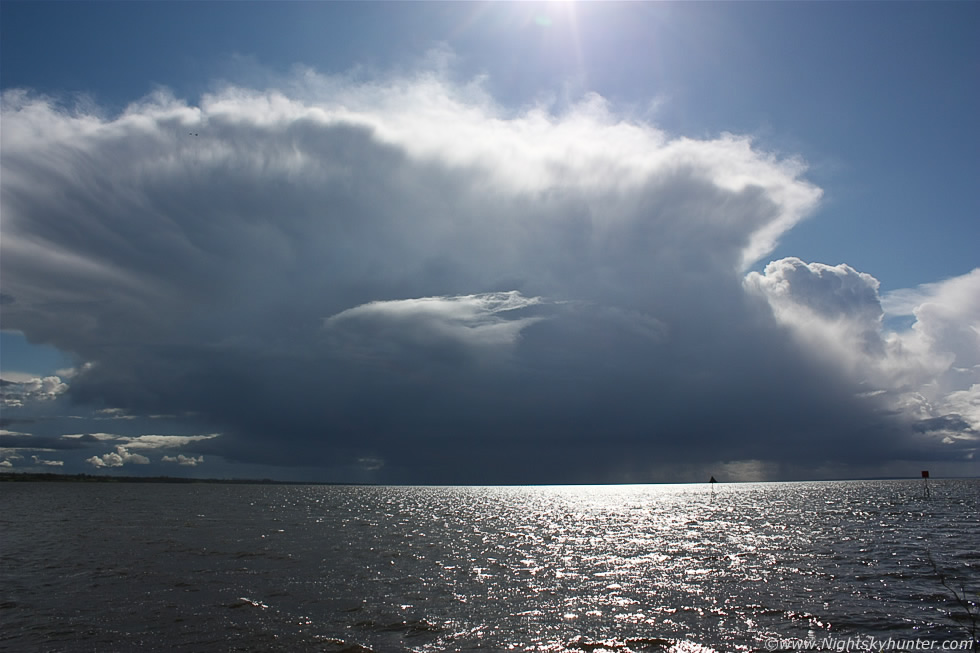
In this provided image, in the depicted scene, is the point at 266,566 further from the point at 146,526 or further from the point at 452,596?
the point at 146,526

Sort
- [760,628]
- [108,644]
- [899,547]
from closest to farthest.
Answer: [108,644]
[760,628]
[899,547]

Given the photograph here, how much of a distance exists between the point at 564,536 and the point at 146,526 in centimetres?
4948

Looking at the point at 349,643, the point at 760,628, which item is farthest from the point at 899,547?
the point at 349,643

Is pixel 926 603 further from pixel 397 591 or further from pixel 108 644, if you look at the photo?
pixel 108 644

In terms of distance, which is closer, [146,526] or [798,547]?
[798,547]

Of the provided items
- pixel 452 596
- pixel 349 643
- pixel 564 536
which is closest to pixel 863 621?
pixel 452 596

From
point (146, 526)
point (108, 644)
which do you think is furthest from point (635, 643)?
point (146, 526)

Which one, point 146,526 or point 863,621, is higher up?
point 863,621

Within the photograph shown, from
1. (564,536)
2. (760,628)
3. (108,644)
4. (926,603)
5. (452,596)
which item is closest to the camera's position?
(108,644)

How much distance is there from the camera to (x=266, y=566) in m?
39.7

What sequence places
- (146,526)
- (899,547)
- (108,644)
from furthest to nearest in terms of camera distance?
(146,526), (899,547), (108,644)

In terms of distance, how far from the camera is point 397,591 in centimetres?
3178

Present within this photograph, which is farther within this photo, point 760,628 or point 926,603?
point 926,603

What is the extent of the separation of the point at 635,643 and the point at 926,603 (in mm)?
16072
